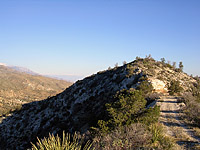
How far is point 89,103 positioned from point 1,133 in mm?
23211

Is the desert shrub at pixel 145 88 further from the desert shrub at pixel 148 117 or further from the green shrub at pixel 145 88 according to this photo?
the desert shrub at pixel 148 117

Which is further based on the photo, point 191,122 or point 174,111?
point 174,111

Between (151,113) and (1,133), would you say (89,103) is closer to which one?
(151,113)

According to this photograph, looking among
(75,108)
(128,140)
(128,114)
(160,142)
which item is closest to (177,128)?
(160,142)

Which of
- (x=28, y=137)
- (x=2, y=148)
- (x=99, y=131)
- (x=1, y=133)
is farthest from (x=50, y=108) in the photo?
(x=99, y=131)

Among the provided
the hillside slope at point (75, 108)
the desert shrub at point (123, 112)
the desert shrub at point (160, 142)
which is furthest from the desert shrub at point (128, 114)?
the hillside slope at point (75, 108)

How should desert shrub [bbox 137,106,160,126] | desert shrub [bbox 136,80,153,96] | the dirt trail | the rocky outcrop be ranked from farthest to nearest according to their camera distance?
the rocky outcrop → desert shrub [bbox 136,80,153,96] → desert shrub [bbox 137,106,160,126] → the dirt trail

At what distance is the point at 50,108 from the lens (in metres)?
30.7

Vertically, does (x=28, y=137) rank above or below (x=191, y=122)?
below

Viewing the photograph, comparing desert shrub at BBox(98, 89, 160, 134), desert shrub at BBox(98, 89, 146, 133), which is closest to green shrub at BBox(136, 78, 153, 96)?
desert shrub at BBox(98, 89, 146, 133)

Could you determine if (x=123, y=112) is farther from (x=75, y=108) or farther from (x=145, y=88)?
(x=75, y=108)

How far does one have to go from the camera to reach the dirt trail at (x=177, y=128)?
7.64 metres

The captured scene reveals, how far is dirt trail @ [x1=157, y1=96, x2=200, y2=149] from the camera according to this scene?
7637 mm

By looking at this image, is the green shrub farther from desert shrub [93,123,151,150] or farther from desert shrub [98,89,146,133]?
desert shrub [93,123,151,150]
